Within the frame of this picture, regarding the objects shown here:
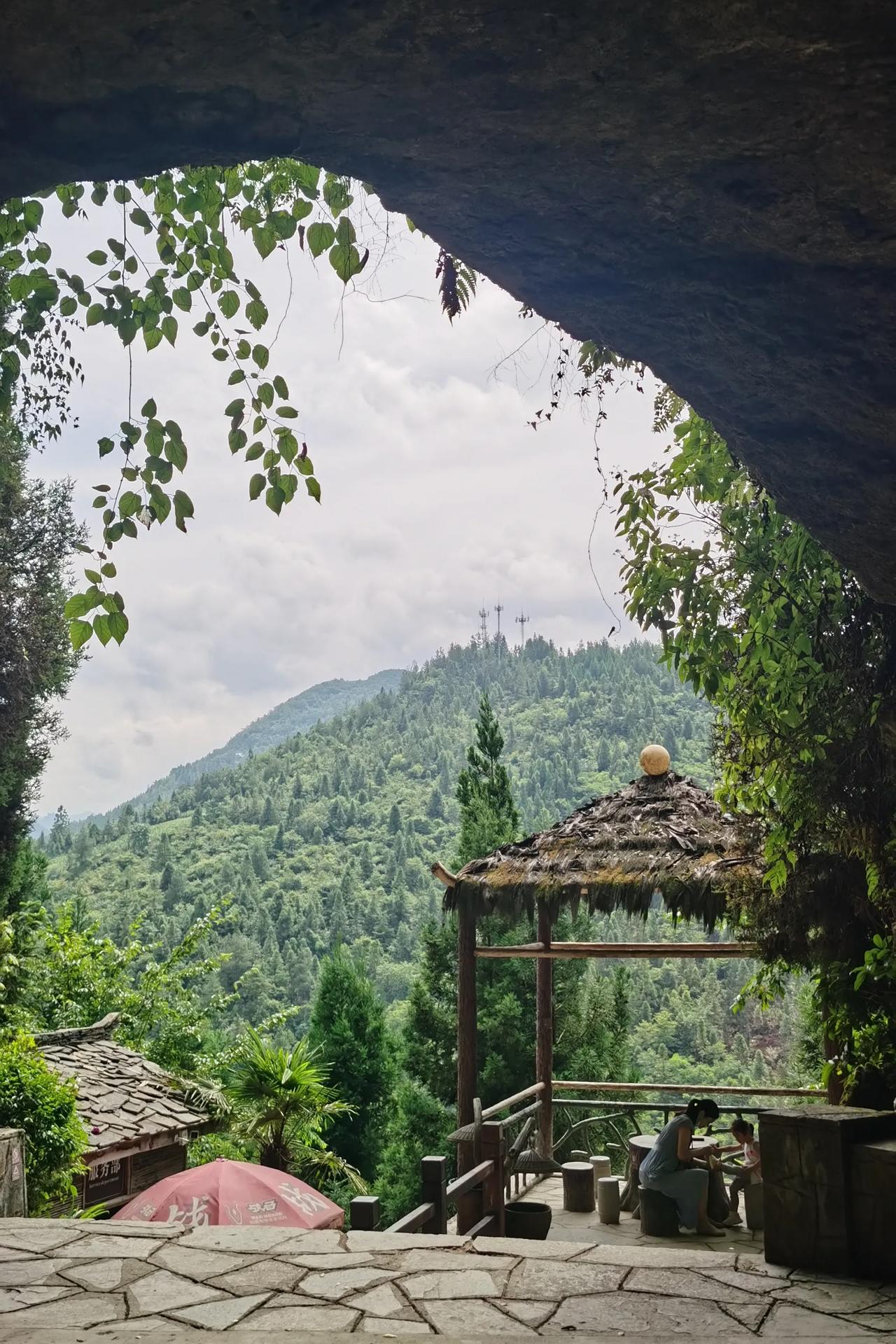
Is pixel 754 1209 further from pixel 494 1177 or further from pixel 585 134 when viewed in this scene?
pixel 585 134

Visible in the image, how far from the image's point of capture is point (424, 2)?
5.26 ft

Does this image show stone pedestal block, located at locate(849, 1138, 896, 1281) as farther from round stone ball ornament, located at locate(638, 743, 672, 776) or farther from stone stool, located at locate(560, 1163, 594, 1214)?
round stone ball ornament, located at locate(638, 743, 672, 776)

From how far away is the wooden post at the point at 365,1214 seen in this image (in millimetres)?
4957

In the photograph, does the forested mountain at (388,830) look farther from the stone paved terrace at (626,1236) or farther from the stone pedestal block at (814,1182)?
the stone pedestal block at (814,1182)

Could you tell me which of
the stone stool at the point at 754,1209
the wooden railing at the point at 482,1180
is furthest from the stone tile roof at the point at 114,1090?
the stone stool at the point at 754,1209

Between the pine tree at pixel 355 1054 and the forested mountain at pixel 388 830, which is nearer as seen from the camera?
the pine tree at pixel 355 1054

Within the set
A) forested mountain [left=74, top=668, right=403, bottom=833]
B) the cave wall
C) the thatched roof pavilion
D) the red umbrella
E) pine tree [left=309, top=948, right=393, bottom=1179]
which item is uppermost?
forested mountain [left=74, top=668, right=403, bottom=833]

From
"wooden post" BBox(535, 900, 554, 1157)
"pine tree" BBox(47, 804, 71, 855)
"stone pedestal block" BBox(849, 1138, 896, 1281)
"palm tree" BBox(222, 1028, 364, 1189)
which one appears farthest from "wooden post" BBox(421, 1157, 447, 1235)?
"pine tree" BBox(47, 804, 71, 855)

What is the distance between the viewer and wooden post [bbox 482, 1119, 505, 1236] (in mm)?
5965

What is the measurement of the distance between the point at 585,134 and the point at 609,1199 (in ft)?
21.2

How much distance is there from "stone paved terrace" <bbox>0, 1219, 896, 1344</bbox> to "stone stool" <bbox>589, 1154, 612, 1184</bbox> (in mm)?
2999

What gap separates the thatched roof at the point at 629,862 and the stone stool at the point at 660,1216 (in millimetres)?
1745

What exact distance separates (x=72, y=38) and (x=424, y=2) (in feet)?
1.76

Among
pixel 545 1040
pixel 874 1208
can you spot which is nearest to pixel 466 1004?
pixel 545 1040
